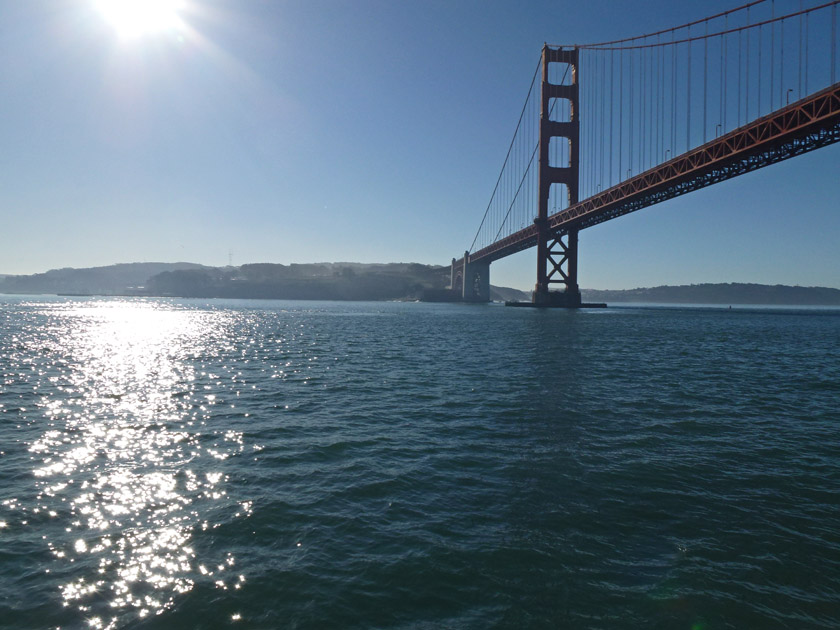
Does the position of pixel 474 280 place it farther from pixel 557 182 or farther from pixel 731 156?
pixel 731 156

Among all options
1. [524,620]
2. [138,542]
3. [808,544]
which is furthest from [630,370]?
[138,542]

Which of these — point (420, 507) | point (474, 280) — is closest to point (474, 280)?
point (474, 280)

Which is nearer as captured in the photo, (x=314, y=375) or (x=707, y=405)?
(x=707, y=405)

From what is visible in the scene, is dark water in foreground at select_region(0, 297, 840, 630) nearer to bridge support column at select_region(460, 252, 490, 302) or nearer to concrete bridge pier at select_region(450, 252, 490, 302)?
concrete bridge pier at select_region(450, 252, 490, 302)

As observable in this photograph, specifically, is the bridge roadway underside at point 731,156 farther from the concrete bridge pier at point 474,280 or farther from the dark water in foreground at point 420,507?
the concrete bridge pier at point 474,280

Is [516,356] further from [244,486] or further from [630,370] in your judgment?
[244,486]

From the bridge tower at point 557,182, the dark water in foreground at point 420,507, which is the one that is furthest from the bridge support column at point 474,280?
the dark water in foreground at point 420,507
